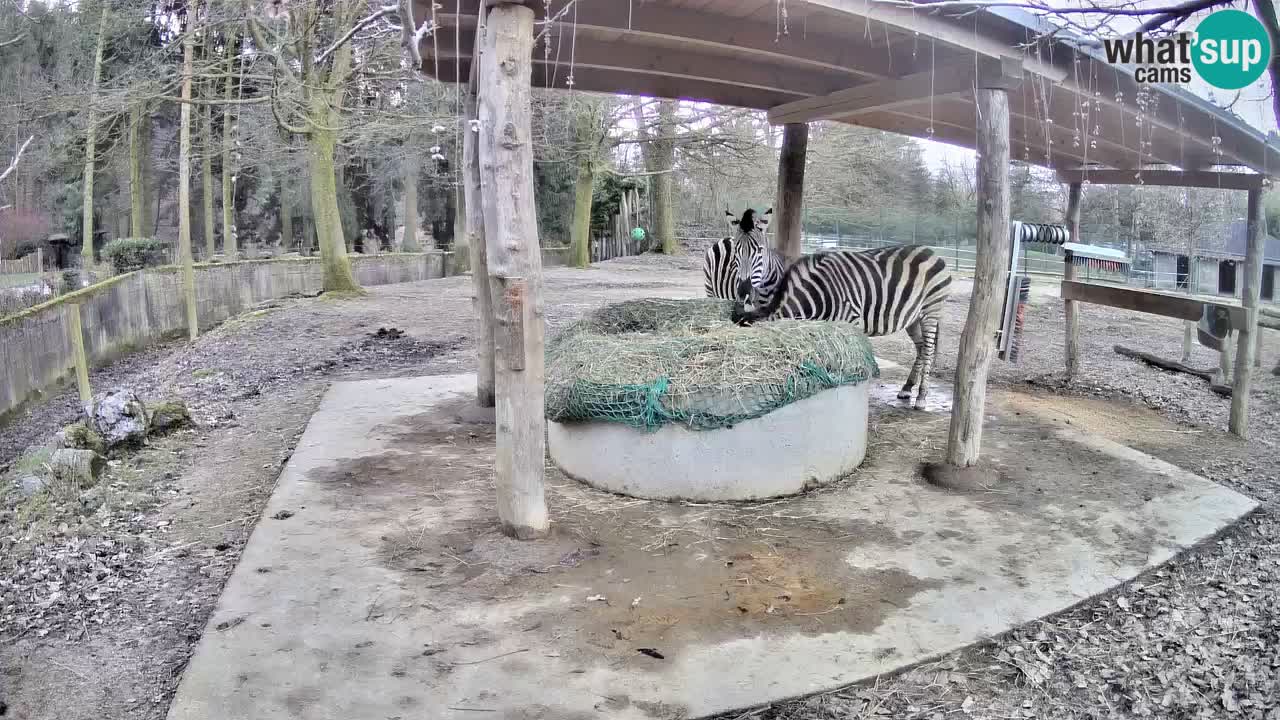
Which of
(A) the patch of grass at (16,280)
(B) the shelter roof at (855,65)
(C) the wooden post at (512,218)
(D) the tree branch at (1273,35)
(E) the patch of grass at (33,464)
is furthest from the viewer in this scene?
(A) the patch of grass at (16,280)

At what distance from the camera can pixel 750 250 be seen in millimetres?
7680

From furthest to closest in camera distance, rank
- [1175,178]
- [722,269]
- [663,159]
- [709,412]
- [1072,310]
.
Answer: [663,159], [1072,310], [1175,178], [722,269], [709,412]

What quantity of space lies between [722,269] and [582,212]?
607 inches

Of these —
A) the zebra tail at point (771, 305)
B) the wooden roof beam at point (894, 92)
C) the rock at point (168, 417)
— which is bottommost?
the rock at point (168, 417)

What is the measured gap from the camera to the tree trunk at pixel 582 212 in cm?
2280

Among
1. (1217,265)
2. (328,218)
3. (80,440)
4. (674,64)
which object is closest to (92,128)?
(328,218)

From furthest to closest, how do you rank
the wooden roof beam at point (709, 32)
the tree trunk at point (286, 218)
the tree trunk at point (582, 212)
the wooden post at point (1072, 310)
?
the tree trunk at point (286, 218), the tree trunk at point (582, 212), the wooden post at point (1072, 310), the wooden roof beam at point (709, 32)

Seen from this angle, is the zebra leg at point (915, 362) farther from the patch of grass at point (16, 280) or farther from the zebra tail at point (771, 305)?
the patch of grass at point (16, 280)

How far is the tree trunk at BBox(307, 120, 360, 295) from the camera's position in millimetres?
15453

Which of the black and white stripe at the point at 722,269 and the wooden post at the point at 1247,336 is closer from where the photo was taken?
the wooden post at the point at 1247,336

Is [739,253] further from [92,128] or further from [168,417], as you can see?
[92,128]

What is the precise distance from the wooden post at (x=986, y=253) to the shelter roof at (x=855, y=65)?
18cm

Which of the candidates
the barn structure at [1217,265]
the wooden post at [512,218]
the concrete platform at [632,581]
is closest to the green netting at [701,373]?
the concrete platform at [632,581]

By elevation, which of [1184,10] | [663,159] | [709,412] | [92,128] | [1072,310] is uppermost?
[663,159]
